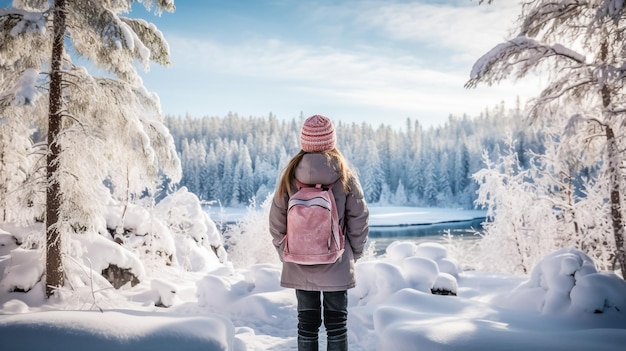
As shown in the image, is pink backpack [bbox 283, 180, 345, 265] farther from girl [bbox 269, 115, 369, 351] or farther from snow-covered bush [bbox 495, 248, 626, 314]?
snow-covered bush [bbox 495, 248, 626, 314]

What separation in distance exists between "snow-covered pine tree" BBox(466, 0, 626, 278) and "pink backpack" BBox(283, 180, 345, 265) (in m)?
4.62

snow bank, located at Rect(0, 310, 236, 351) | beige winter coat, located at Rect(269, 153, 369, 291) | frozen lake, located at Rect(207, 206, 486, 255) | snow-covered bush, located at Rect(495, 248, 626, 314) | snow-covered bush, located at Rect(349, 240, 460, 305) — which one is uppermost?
beige winter coat, located at Rect(269, 153, 369, 291)

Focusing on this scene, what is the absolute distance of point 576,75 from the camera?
6.46m

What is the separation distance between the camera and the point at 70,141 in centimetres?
603

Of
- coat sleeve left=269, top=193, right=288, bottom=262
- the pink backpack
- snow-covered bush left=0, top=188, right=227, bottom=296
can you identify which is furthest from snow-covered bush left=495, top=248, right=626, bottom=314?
snow-covered bush left=0, top=188, right=227, bottom=296

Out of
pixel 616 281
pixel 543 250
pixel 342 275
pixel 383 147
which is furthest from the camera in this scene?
pixel 383 147

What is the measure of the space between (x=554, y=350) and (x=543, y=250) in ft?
42.2

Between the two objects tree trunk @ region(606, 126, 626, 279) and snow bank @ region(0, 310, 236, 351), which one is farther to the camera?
tree trunk @ region(606, 126, 626, 279)

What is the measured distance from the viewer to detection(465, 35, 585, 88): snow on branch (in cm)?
605

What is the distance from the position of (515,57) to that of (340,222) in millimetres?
5113

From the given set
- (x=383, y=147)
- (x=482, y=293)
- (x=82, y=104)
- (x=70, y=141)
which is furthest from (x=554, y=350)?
(x=383, y=147)

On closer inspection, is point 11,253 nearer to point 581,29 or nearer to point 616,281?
point 616,281

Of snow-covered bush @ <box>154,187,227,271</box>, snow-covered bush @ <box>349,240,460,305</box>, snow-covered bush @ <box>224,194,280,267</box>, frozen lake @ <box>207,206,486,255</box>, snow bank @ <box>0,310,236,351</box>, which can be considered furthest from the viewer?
frozen lake @ <box>207,206,486,255</box>

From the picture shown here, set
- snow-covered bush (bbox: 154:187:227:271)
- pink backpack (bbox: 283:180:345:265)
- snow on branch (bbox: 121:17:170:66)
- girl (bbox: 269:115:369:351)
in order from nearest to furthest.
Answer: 1. pink backpack (bbox: 283:180:345:265)
2. girl (bbox: 269:115:369:351)
3. snow on branch (bbox: 121:17:170:66)
4. snow-covered bush (bbox: 154:187:227:271)
